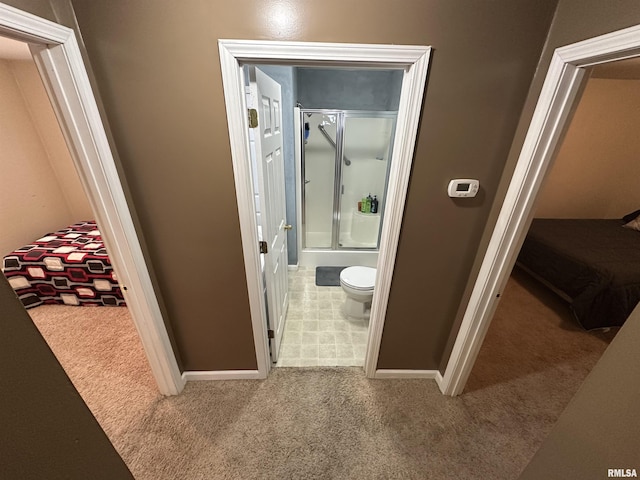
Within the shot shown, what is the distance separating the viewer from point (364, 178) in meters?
3.52

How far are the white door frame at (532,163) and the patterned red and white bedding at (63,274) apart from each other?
9.61ft

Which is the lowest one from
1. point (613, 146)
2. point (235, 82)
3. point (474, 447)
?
point (474, 447)

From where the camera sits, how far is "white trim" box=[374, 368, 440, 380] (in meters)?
1.84

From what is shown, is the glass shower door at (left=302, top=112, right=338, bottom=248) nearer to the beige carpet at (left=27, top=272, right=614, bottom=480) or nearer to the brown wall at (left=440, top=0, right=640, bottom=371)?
the beige carpet at (left=27, top=272, right=614, bottom=480)

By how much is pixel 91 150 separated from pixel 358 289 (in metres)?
1.95

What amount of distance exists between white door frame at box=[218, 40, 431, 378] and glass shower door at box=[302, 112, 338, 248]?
73.3 inches

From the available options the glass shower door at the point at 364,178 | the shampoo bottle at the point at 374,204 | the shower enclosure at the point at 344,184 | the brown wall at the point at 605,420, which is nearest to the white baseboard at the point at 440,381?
the brown wall at the point at 605,420

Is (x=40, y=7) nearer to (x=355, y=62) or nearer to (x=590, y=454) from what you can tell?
(x=355, y=62)

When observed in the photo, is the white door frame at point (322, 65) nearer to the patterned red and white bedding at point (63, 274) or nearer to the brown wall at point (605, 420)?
the brown wall at point (605, 420)

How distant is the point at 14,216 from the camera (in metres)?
2.58

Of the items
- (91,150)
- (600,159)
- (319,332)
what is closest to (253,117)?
(91,150)

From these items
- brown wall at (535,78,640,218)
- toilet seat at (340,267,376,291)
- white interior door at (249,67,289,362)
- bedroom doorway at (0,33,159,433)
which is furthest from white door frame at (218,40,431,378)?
brown wall at (535,78,640,218)

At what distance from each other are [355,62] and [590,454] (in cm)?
143

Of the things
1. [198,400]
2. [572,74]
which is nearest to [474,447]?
[198,400]
